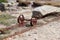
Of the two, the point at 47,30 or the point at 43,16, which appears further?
the point at 43,16

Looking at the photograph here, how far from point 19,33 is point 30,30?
71 cm

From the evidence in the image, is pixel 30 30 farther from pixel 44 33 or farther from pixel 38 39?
pixel 38 39

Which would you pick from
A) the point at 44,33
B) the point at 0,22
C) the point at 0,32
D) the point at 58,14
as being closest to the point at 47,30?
the point at 44,33

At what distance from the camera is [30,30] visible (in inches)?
312

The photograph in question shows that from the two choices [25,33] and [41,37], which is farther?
[25,33]

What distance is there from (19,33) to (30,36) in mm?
431

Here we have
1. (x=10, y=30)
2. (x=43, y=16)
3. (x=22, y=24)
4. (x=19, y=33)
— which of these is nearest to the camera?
(x=19, y=33)

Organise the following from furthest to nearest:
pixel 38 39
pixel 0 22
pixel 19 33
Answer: pixel 0 22 → pixel 19 33 → pixel 38 39

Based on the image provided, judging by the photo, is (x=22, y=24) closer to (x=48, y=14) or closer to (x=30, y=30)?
(x=30, y=30)

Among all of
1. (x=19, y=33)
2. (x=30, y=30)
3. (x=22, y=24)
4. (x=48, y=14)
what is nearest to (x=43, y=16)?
(x=48, y=14)

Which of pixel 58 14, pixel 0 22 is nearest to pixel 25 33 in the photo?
pixel 0 22

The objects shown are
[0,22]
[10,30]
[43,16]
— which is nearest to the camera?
[10,30]

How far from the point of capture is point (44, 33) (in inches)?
296

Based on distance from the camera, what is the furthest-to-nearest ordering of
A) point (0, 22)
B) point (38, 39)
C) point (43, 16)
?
point (43, 16) → point (0, 22) → point (38, 39)
